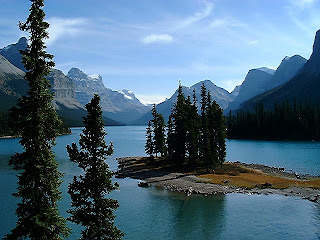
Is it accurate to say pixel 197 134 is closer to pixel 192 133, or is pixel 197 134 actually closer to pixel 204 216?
pixel 192 133

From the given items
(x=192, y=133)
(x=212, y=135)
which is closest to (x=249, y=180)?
(x=212, y=135)

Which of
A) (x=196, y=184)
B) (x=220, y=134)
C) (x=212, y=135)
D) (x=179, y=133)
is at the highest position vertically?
(x=179, y=133)

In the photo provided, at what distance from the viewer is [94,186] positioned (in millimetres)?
26766

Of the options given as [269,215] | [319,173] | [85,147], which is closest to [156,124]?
[319,173]

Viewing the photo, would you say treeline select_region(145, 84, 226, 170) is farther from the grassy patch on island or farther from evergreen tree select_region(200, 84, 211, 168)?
the grassy patch on island

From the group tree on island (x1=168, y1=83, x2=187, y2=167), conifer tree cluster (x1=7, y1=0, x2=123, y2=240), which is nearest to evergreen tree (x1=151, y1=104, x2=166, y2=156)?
tree on island (x1=168, y1=83, x2=187, y2=167)

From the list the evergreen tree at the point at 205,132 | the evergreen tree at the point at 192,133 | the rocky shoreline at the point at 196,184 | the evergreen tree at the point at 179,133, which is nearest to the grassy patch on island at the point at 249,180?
the rocky shoreline at the point at 196,184

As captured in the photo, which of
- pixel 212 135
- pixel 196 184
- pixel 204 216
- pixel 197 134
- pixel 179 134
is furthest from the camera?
pixel 197 134

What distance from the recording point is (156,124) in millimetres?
109938

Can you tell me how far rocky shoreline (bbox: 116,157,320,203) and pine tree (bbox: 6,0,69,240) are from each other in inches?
1543

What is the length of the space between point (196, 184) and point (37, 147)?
178 ft

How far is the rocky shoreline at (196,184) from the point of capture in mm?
63709

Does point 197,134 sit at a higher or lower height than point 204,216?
higher

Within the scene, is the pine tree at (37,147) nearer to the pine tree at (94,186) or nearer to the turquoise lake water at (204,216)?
the pine tree at (94,186)
